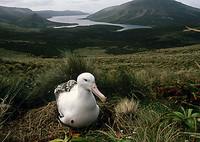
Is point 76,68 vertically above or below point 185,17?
below

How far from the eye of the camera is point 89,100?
2.37 meters

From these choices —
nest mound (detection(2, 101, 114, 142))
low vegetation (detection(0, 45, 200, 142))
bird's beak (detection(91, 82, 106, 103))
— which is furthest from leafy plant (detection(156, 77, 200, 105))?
bird's beak (detection(91, 82, 106, 103))

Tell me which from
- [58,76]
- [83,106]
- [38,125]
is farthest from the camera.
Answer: [58,76]

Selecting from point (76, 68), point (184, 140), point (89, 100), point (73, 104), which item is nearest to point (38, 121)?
point (73, 104)

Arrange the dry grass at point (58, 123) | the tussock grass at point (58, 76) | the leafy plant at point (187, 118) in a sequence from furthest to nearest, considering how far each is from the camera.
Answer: the tussock grass at point (58, 76) < the dry grass at point (58, 123) < the leafy plant at point (187, 118)

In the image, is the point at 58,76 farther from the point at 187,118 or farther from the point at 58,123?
the point at 187,118

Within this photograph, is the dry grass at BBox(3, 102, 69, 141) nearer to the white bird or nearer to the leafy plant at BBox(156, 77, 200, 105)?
the white bird

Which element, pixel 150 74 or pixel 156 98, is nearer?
pixel 156 98

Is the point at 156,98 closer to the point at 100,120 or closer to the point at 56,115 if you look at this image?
the point at 100,120

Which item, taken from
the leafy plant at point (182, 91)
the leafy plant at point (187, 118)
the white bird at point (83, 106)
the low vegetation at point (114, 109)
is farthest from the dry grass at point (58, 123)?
the leafy plant at point (182, 91)

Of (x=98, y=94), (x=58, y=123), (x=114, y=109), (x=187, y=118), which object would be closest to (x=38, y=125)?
(x=58, y=123)

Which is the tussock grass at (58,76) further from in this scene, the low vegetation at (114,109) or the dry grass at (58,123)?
the dry grass at (58,123)

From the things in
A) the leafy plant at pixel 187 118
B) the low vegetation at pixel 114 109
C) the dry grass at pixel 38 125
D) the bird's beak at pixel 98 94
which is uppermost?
the bird's beak at pixel 98 94

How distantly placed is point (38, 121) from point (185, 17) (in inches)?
8794
